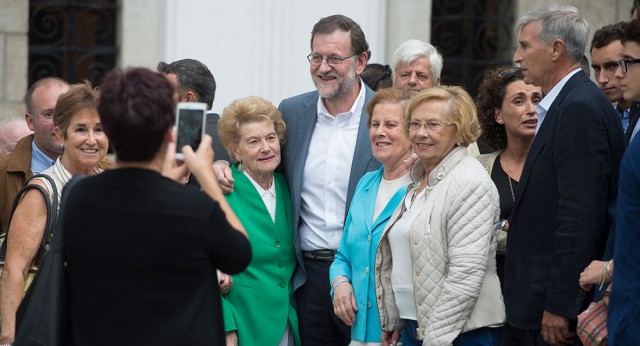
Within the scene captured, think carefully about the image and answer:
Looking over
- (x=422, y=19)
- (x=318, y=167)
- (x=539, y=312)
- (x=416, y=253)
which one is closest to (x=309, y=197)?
(x=318, y=167)

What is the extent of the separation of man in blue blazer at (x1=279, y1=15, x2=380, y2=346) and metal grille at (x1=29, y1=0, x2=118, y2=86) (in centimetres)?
296

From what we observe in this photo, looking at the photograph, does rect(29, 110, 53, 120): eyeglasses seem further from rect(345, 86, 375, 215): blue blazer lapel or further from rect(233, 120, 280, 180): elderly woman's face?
rect(345, 86, 375, 215): blue blazer lapel

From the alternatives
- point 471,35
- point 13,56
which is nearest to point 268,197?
point 13,56

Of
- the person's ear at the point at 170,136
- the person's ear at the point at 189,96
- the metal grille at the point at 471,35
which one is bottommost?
the person's ear at the point at 170,136

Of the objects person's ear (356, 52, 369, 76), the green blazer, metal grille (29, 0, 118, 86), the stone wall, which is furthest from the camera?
metal grille (29, 0, 118, 86)

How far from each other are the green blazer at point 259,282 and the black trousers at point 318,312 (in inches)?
2.4

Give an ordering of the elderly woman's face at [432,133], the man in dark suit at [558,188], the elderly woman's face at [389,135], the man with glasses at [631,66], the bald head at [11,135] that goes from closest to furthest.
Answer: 1. the man with glasses at [631,66]
2. the man in dark suit at [558,188]
3. the elderly woman's face at [432,133]
4. the elderly woman's face at [389,135]
5. the bald head at [11,135]

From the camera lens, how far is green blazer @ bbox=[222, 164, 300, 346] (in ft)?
18.7

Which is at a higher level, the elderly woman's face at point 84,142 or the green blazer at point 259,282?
the elderly woman's face at point 84,142

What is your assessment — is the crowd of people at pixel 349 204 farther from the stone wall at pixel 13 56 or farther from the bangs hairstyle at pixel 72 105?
the stone wall at pixel 13 56

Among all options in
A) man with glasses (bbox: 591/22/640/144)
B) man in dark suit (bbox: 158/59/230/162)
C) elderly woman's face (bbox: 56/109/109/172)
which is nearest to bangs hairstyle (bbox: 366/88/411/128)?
man in dark suit (bbox: 158/59/230/162)

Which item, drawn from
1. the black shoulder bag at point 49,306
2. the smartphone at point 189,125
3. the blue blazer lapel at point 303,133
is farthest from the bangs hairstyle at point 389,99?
the black shoulder bag at point 49,306

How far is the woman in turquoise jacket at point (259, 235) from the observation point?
18.8 feet

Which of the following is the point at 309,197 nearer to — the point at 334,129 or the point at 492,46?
the point at 334,129
